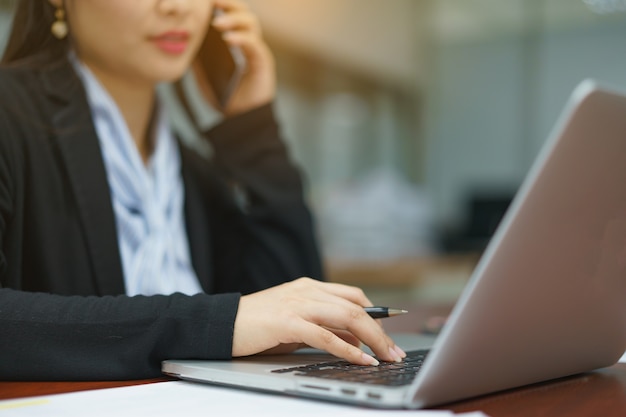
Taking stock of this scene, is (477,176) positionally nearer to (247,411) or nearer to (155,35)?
(155,35)

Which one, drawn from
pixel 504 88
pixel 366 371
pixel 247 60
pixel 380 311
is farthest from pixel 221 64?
pixel 504 88

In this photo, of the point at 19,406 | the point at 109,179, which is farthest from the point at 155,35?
the point at 19,406

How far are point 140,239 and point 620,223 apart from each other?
0.73 metres

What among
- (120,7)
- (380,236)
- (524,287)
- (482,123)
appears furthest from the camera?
(482,123)

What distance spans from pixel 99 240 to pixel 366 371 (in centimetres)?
55

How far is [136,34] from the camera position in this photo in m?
1.11

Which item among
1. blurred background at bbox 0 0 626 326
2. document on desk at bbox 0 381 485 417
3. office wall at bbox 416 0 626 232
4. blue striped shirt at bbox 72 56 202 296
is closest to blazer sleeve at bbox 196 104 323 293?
blue striped shirt at bbox 72 56 202 296

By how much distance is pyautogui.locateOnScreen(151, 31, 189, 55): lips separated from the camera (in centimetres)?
113

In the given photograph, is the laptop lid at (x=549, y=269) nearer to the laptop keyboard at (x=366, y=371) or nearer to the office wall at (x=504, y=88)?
the laptop keyboard at (x=366, y=371)

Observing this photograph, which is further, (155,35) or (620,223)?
(155,35)

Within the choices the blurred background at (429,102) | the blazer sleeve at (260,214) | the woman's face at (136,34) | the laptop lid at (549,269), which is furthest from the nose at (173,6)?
the blurred background at (429,102)

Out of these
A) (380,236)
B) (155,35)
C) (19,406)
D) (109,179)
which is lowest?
(380,236)

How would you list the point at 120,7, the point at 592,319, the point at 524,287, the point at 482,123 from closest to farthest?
the point at 524,287, the point at 592,319, the point at 120,7, the point at 482,123

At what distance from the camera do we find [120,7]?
1082 millimetres
